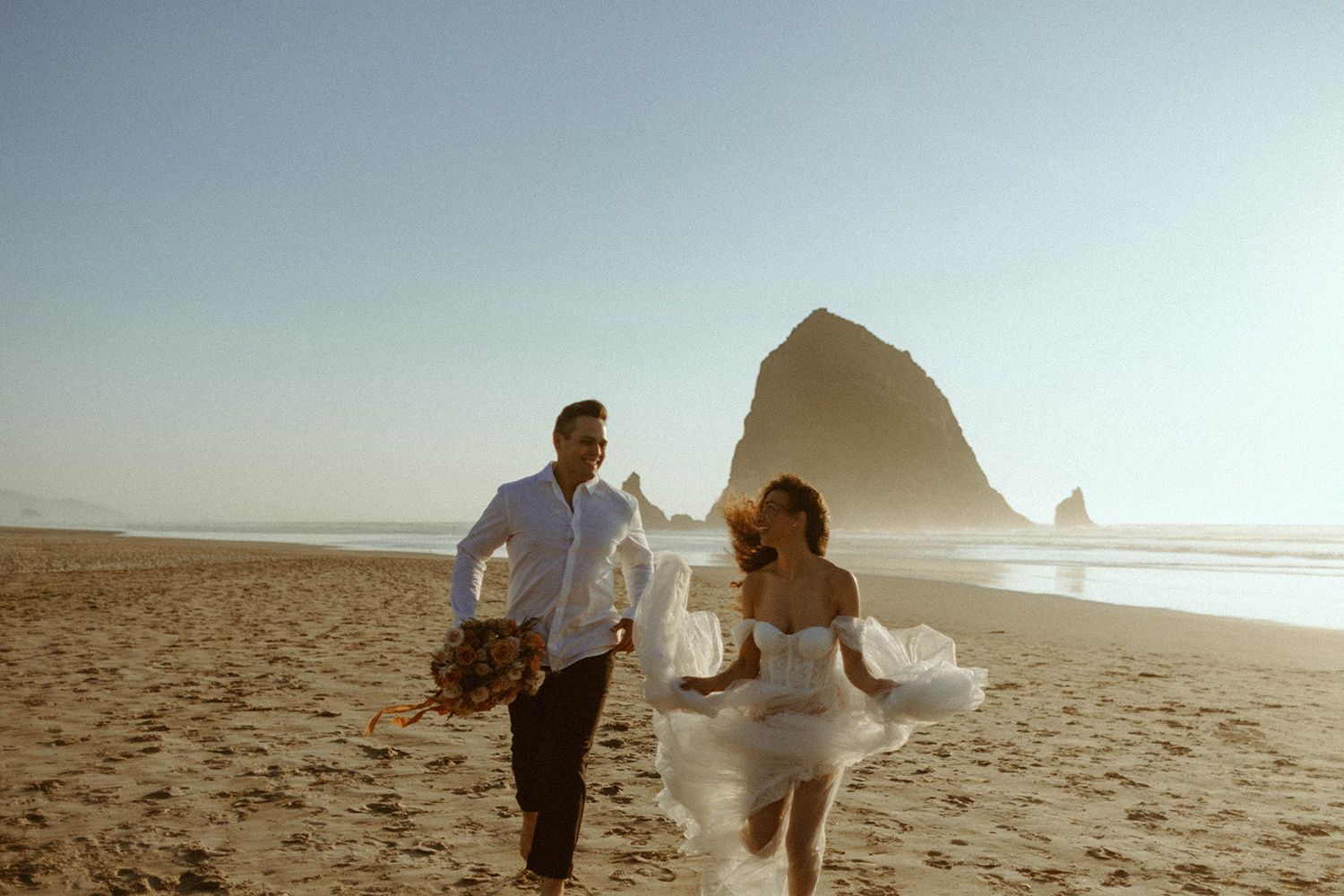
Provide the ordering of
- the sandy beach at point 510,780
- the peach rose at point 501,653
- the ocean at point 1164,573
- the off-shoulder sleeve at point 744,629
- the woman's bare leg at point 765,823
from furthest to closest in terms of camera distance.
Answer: the ocean at point 1164,573 < the sandy beach at point 510,780 < the peach rose at point 501,653 < the off-shoulder sleeve at point 744,629 < the woman's bare leg at point 765,823

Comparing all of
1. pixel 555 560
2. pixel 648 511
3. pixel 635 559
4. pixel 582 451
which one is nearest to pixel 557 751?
pixel 555 560

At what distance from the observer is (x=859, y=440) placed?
4759 inches

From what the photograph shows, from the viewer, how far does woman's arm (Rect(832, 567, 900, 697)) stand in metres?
3.04

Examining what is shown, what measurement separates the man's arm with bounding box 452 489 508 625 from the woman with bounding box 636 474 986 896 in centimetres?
85

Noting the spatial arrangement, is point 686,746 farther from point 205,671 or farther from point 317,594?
point 317,594

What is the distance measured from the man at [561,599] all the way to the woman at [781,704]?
1.51 ft

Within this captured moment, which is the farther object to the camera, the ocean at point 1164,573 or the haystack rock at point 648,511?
the haystack rock at point 648,511

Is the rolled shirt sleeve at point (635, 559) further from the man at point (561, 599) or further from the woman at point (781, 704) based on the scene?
the woman at point (781, 704)

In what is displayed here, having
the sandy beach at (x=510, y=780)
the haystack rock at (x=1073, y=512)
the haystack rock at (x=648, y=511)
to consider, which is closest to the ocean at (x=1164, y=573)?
the sandy beach at (x=510, y=780)

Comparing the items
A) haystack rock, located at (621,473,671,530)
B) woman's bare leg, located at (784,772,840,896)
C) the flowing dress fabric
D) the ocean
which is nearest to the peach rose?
the flowing dress fabric

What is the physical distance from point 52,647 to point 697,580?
539 inches

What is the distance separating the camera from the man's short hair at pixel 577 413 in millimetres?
3787

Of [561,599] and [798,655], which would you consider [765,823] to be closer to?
[798,655]

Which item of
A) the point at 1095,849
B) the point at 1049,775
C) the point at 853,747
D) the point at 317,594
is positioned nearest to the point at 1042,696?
the point at 1049,775
